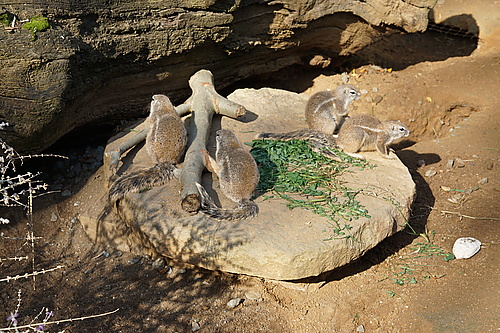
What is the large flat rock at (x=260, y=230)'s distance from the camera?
17.0ft

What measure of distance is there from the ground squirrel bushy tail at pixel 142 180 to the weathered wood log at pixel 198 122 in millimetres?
245

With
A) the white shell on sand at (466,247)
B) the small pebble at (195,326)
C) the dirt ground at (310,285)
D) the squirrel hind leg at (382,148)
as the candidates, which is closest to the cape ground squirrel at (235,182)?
the dirt ground at (310,285)

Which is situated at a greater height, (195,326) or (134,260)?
(134,260)

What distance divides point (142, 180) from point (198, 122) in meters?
1.67

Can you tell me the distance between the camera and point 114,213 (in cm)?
662

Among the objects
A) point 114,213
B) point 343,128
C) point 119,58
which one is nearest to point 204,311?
point 114,213

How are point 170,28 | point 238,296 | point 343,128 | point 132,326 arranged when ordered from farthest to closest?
point 170,28 → point 343,128 → point 238,296 → point 132,326

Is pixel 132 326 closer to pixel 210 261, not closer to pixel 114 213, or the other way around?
pixel 210 261

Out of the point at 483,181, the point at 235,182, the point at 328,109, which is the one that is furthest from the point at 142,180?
the point at 483,181

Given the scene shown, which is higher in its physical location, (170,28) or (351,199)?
(170,28)

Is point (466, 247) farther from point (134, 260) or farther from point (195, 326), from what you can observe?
point (134, 260)

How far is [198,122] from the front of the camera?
292 inches

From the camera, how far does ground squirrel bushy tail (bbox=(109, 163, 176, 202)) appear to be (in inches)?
237

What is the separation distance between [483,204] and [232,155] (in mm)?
3988
